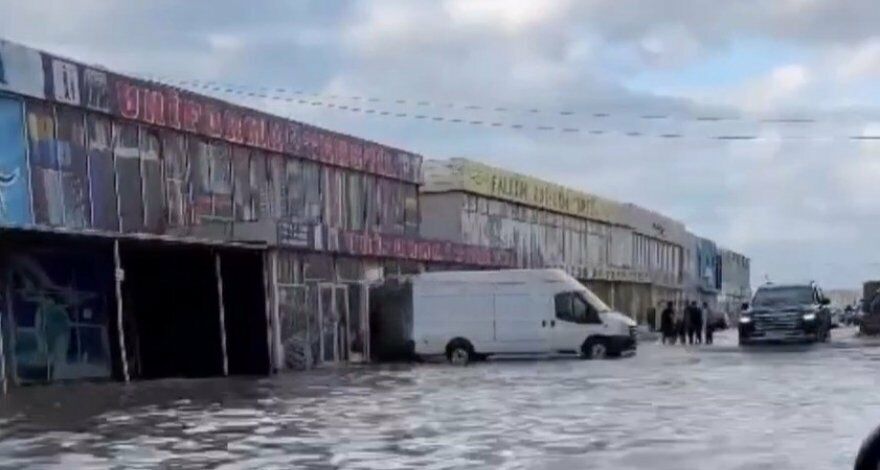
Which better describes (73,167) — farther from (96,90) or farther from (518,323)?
(518,323)

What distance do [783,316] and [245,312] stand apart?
18039 millimetres

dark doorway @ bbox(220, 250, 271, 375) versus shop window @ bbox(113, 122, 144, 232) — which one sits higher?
shop window @ bbox(113, 122, 144, 232)

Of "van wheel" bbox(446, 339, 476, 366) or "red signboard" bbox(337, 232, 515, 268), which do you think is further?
"red signboard" bbox(337, 232, 515, 268)

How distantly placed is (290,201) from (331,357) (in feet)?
16.0

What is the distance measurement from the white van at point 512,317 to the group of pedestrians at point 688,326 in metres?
15.2

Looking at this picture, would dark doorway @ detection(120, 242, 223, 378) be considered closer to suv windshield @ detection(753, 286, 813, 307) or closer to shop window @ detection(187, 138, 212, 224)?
shop window @ detection(187, 138, 212, 224)

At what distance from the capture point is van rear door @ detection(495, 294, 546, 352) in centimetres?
3947

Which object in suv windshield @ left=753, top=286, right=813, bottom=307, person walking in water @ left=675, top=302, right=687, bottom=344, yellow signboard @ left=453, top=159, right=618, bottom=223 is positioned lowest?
person walking in water @ left=675, top=302, right=687, bottom=344

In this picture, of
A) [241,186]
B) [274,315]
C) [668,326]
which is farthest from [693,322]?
[274,315]

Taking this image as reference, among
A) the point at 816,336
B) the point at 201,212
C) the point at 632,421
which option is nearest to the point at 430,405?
the point at 632,421

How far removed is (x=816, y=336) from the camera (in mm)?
46656

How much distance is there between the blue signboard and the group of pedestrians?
30.6 metres

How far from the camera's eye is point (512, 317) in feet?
130

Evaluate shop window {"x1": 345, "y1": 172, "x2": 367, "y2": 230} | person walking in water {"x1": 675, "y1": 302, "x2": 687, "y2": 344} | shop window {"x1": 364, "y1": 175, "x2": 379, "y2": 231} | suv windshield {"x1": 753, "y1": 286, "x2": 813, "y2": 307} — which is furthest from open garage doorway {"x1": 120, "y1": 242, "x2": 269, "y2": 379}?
person walking in water {"x1": 675, "y1": 302, "x2": 687, "y2": 344}
